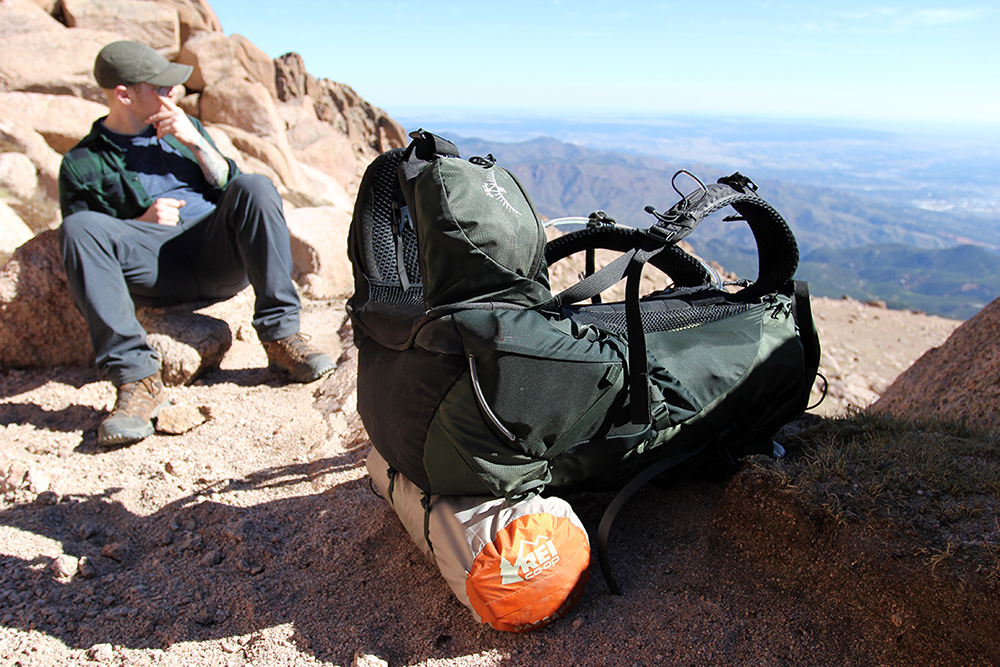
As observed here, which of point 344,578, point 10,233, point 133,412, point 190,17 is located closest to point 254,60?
point 190,17

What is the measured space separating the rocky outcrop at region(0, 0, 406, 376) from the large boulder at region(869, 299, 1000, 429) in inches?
179

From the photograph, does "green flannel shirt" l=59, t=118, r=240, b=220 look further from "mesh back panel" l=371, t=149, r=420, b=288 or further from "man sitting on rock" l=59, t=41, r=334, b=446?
"mesh back panel" l=371, t=149, r=420, b=288

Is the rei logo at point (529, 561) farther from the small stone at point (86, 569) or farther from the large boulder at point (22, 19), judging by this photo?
the large boulder at point (22, 19)

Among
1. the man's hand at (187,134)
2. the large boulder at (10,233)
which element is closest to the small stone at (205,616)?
the man's hand at (187,134)

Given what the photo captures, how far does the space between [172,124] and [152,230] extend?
0.67 meters

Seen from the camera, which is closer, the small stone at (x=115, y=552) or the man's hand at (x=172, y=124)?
the small stone at (x=115, y=552)

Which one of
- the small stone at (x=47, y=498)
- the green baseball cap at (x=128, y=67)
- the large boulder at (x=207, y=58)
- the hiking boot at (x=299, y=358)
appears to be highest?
the large boulder at (x=207, y=58)

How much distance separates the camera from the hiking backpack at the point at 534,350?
1.75m

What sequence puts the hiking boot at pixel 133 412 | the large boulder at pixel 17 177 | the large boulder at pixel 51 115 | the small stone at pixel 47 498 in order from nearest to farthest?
the small stone at pixel 47 498
the hiking boot at pixel 133 412
the large boulder at pixel 17 177
the large boulder at pixel 51 115

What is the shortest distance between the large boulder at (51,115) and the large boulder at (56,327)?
6482 millimetres

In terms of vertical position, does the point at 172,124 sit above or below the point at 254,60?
below

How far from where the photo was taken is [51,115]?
888 centimetres

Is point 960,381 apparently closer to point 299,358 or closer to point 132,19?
point 299,358

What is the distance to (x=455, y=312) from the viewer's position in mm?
1743
